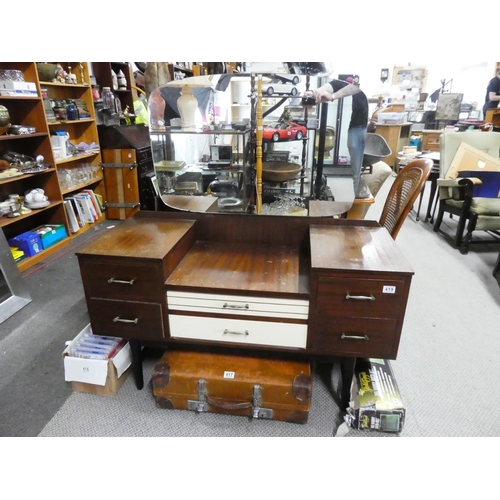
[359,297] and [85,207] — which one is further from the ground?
[359,297]

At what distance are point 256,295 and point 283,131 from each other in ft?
2.46

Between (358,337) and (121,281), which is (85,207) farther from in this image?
(358,337)

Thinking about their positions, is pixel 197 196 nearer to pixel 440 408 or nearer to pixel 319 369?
pixel 319 369

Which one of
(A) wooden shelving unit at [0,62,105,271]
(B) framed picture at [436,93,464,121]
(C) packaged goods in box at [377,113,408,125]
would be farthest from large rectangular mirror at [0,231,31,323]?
(B) framed picture at [436,93,464,121]

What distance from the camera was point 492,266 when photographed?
2.95 m

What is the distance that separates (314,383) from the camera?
1.70 m

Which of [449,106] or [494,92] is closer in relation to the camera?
[494,92]

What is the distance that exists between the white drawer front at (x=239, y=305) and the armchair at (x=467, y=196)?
2.58 metres

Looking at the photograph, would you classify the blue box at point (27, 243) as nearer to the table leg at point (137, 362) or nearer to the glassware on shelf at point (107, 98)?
the glassware on shelf at point (107, 98)

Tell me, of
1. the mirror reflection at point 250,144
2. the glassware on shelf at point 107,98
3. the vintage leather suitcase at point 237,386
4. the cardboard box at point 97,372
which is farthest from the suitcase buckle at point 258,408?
the glassware on shelf at point 107,98

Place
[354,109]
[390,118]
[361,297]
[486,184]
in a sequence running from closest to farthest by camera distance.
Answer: [361,297]
[354,109]
[486,184]
[390,118]

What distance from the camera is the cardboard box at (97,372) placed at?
154cm

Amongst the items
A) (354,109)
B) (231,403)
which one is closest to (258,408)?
(231,403)

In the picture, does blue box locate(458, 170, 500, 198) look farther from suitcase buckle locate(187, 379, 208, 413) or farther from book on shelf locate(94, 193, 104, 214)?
book on shelf locate(94, 193, 104, 214)
